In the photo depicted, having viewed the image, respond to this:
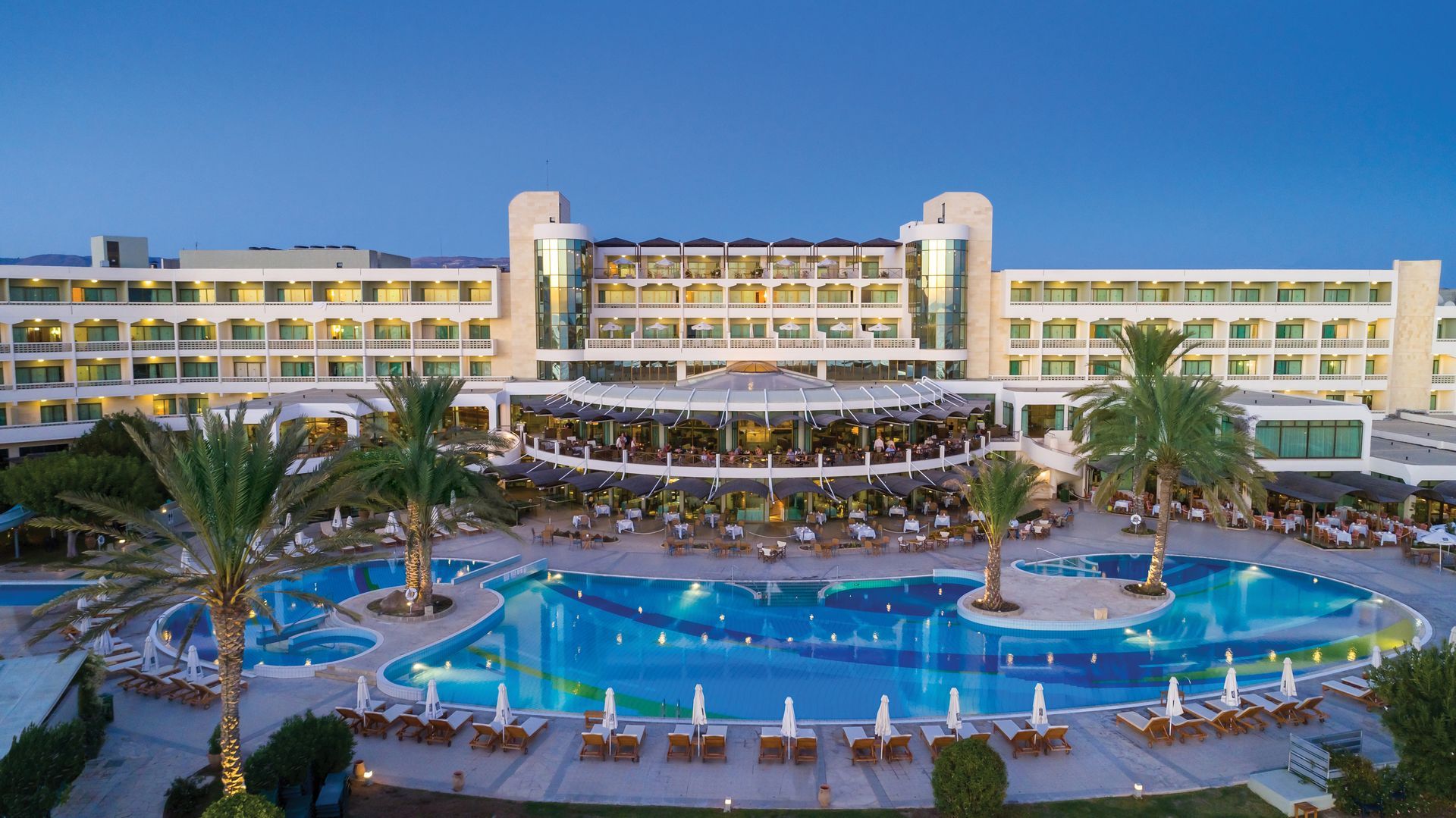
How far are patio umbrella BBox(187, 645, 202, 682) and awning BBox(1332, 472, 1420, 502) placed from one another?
119 feet

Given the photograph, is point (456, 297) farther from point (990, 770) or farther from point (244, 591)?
point (990, 770)

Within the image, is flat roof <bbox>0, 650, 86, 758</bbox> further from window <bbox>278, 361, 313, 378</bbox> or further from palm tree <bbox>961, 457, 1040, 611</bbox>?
window <bbox>278, 361, 313, 378</bbox>

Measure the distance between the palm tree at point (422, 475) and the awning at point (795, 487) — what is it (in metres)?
11.2

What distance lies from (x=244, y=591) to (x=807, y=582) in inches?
650

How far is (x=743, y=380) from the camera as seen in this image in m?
38.1

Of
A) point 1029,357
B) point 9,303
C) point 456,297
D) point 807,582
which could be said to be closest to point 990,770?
point 807,582

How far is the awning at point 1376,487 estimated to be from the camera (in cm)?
3088

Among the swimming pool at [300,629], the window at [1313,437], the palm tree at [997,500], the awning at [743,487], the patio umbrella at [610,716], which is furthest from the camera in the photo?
the window at [1313,437]

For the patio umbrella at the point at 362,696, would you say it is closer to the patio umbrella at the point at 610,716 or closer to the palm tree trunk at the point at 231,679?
the palm tree trunk at the point at 231,679

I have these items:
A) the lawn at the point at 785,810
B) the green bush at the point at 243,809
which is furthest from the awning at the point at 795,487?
the green bush at the point at 243,809

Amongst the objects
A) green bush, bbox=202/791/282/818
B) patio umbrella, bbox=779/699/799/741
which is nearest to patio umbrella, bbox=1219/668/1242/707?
patio umbrella, bbox=779/699/799/741

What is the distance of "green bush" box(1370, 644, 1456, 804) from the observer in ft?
38.8

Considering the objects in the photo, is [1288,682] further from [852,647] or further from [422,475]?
[422,475]

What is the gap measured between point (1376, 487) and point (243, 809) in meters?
35.9
